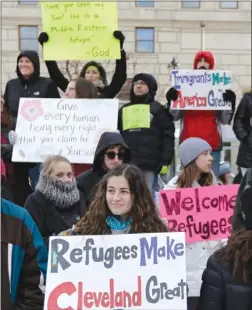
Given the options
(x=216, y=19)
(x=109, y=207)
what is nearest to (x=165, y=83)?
(x=216, y=19)

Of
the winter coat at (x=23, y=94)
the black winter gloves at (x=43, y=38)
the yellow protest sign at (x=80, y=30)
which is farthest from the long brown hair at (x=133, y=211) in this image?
the black winter gloves at (x=43, y=38)

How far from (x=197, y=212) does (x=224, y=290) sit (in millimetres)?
1849

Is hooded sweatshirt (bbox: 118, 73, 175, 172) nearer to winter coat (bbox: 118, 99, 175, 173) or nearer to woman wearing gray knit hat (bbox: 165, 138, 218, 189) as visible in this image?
winter coat (bbox: 118, 99, 175, 173)

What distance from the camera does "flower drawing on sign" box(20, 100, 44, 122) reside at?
6.93 meters

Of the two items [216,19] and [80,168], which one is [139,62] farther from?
[80,168]

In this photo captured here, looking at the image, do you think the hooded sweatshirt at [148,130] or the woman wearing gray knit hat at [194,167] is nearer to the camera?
the woman wearing gray knit hat at [194,167]

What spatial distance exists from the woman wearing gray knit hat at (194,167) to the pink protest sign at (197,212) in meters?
0.36

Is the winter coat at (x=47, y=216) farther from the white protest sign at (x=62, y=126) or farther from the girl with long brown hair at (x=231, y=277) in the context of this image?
the white protest sign at (x=62, y=126)

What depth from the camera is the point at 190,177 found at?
542 centimetres

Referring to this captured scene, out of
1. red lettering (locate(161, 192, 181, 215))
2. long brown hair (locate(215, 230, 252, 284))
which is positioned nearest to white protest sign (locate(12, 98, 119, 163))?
red lettering (locate(161, 192, 181, 215))

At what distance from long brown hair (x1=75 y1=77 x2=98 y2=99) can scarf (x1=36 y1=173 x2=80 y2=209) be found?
2183 mm

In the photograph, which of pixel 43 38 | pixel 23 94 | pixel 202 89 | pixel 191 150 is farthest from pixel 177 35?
pixel 191 150

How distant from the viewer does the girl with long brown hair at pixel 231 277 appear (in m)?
3.13

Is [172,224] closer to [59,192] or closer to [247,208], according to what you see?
[59,192]
